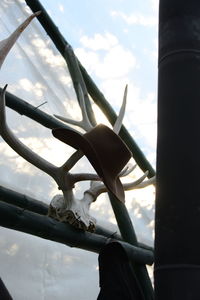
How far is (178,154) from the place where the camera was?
769 millimetres

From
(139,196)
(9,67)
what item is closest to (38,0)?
(9,67)

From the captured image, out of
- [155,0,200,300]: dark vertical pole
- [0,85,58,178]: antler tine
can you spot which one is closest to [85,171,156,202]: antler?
[0,85,58,178]: antler tine

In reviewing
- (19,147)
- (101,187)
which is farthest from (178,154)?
(101,187)

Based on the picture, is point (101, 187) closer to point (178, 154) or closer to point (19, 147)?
point (19, 147)

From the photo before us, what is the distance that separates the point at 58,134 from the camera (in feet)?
3.18

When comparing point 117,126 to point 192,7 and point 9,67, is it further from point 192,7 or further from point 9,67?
point 9,67

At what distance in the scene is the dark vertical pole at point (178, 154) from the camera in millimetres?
697

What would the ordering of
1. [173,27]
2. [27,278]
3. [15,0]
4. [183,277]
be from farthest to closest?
1. [15,0]
2. [27,278]
3. [173,27]
4. [183,277]

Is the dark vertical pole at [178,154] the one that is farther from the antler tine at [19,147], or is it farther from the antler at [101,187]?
the antler at [101,187]

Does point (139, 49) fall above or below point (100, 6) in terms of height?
below

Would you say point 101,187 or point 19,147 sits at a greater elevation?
point 19,147

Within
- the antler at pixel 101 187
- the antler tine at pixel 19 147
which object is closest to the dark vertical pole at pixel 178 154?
the antler tine at pixel 19 147

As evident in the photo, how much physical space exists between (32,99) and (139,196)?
93cm

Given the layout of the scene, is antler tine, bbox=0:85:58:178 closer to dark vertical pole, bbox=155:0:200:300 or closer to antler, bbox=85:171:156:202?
antler, bbox=85:171:156:202
